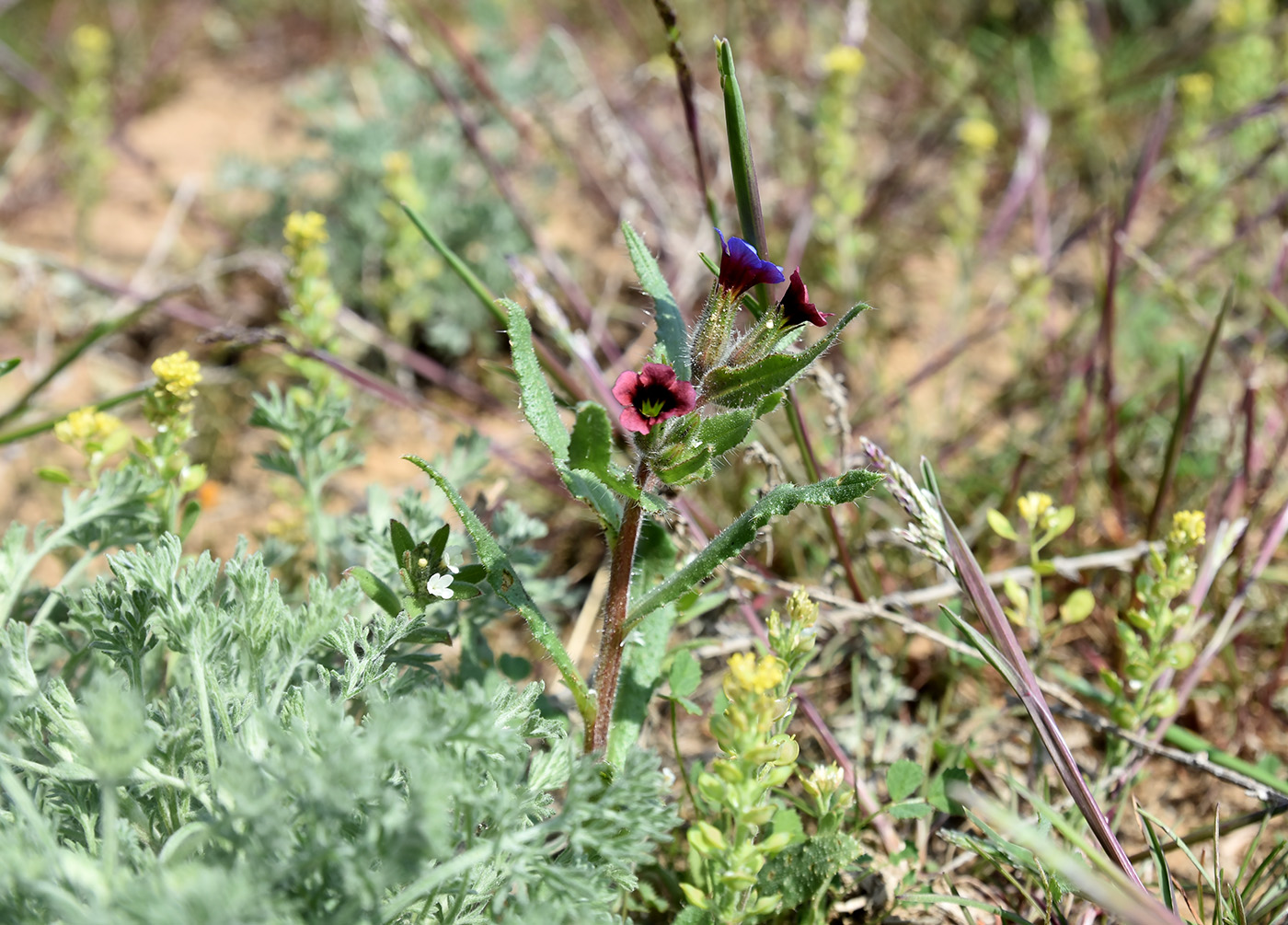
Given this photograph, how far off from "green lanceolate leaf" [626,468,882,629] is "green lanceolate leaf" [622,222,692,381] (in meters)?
0.34

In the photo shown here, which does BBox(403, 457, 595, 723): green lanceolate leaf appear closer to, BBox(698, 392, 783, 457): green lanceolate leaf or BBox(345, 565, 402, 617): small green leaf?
BBox(345, 565, 402, 617): small green leaf

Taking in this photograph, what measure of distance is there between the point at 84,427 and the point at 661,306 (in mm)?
1310

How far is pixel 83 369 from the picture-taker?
3.99 metres

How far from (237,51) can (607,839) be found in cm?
596

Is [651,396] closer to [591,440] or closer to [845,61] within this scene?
[591,440]

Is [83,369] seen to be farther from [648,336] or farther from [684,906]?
[684,906]

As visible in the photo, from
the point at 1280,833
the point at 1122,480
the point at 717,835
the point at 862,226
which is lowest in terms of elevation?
the point at 1280,833

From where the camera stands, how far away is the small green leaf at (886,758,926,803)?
191 centimetres

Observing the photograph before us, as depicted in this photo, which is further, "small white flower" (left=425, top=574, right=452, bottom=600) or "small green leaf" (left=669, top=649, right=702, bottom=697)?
"small green leaf" (left=669, top=649, right=702, bottom=697)

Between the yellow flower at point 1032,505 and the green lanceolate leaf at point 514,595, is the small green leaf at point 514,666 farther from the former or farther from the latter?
the yellow flower at point 1032,505

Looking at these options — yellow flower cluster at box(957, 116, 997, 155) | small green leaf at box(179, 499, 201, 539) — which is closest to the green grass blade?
small green leaf at box(179, 499, 201, 539)

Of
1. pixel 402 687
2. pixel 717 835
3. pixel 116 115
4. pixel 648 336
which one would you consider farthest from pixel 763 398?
pixel 116 115

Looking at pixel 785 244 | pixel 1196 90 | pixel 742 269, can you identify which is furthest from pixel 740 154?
pixel 1196 90

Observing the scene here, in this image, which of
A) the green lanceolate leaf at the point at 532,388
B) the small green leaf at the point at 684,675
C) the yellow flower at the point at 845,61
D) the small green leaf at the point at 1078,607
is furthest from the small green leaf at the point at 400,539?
the yellow flower at the point at 845,61
